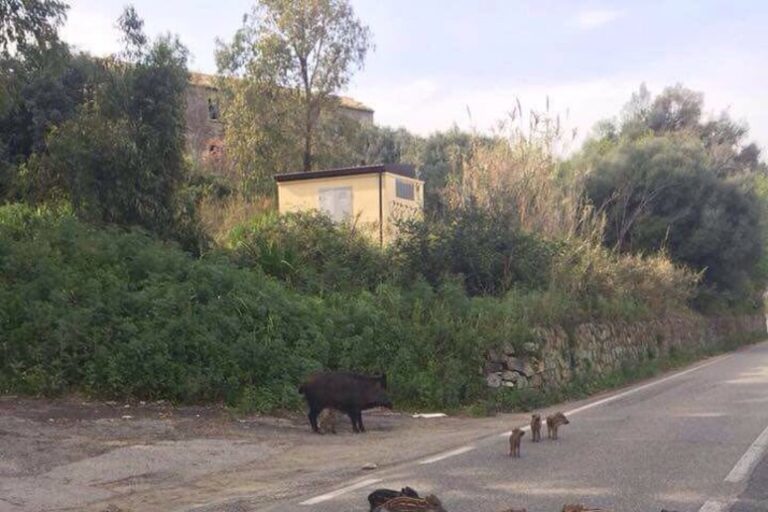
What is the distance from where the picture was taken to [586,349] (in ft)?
72.1

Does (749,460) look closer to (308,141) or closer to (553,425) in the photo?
(553,425)

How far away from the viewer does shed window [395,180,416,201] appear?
88.9ft

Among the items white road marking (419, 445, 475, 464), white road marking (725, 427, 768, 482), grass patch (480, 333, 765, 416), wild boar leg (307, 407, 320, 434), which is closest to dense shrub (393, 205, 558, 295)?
grass patch (480, 333, 765, 416)

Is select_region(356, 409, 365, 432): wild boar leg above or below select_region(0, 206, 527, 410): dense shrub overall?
below

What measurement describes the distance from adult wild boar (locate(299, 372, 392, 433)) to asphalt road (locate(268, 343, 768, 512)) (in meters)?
1.79

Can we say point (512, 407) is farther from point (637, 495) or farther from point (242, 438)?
point (637, 495)

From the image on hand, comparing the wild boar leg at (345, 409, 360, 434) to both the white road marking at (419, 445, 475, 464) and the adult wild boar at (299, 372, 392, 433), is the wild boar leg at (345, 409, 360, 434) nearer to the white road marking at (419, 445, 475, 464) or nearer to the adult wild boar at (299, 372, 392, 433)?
the adult wild boar at (299, 372, 392, 433)

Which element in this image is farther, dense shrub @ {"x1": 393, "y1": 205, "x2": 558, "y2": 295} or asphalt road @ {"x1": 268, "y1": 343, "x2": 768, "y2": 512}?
dense shrub @ {"x1": 393, "y1": 205, "x2": 558, "y2": 295}

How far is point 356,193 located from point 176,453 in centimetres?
1659

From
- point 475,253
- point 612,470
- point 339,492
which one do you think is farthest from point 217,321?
point 475,253

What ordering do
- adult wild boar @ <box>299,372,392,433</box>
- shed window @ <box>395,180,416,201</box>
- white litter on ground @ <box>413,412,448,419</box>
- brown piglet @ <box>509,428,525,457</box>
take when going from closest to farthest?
brown piglet @ <box>509,428,525,457</box> < adult wild boar @ <box>299,372,392,433</box> < white litter on ground @ <box>413,412,448,419</box> < shed window @ <box>395,180,416,201</box>

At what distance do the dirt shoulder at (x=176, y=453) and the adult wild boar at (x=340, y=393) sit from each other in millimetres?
351

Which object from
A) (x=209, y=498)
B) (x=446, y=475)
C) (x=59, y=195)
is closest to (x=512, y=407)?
(x=446, y=475)

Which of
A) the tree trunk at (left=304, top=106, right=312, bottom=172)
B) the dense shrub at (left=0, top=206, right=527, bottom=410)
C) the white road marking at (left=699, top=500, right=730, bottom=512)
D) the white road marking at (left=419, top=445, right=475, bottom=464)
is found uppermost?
the tree trunk at (left=304, top=106, right=312, bottom=172)
